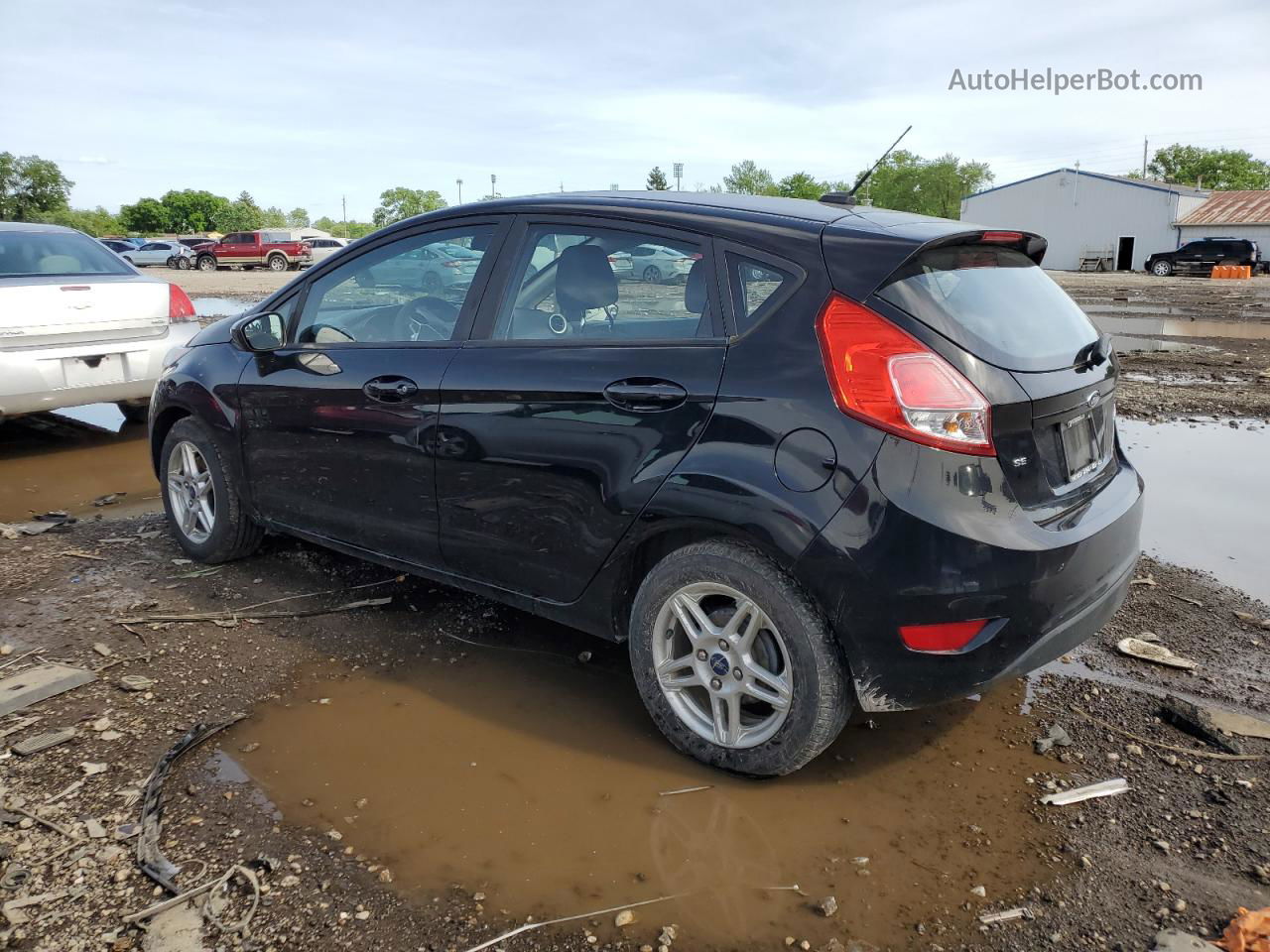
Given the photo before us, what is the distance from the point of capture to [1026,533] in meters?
2.67

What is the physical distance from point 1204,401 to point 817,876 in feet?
27.2

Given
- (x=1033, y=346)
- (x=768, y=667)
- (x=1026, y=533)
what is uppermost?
(x=1033, y=346)

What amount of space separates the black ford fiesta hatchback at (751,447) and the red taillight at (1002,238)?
0.02m

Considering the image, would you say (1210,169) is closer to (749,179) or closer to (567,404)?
(749,179)

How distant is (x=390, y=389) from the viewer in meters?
3.71

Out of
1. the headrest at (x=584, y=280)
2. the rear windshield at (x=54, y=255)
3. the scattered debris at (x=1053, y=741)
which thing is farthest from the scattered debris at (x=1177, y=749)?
the rear windshield at (x=54, y=255)

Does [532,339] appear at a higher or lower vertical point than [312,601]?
higher

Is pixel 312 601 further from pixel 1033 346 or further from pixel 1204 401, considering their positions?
pixel 1204 401

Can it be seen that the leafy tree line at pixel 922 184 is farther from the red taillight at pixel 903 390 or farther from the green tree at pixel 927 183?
the red taillight at pixel 903 390

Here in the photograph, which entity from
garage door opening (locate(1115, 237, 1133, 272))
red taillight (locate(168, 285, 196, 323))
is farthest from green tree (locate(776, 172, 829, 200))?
red taillight (locate(168, 285, 196, 323))

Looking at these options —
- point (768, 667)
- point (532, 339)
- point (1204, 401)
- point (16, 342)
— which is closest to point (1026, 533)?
point (768, 667)

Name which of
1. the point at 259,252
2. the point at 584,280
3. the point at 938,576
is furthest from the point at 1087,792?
the point at 259,252

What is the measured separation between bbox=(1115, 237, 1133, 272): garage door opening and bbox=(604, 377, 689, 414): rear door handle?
190 feet

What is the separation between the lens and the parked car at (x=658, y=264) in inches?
122
